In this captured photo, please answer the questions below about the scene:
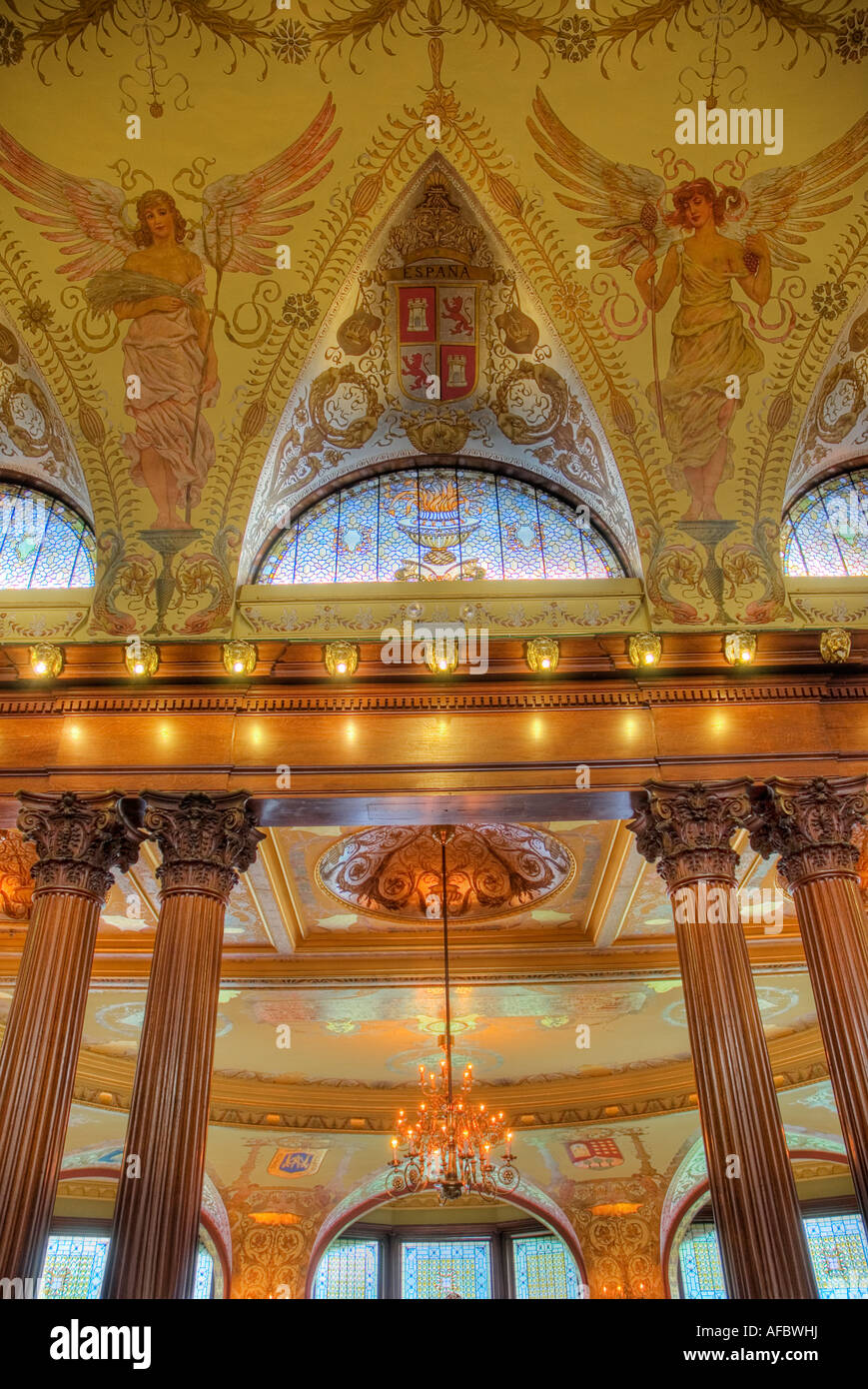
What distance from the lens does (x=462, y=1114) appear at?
11.5 metres

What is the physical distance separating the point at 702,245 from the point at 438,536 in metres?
3.97

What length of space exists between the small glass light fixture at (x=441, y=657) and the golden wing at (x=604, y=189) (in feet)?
14.0

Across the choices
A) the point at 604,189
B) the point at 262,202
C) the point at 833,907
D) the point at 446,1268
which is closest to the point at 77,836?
the point at 262,202

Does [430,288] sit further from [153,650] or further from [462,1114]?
[462,1114]

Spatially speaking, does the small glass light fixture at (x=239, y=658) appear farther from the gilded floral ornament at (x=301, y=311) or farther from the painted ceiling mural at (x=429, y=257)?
the gilded floral ornament at (x=301, y=311)

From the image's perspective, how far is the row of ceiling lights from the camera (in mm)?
10133

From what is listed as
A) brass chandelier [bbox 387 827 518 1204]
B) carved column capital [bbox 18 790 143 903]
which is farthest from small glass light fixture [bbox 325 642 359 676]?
brass chandelier [bbox 387 827 518 1204]

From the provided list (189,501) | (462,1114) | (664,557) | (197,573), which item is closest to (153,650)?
(197,573)

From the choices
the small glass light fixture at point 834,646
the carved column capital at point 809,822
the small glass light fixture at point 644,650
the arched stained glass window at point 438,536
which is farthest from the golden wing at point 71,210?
the carved column capital at point 809,822

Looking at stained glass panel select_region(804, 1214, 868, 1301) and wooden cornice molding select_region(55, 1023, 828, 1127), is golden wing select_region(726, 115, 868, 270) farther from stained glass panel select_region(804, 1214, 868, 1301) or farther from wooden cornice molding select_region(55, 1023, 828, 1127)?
stained glass panel select_region(804, 1214, 868, 1301)

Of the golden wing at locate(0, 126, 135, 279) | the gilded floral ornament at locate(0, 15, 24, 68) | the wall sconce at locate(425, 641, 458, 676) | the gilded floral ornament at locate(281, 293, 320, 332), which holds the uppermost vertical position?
the gilded floral ornament at locate(0, 15, 24, 68)

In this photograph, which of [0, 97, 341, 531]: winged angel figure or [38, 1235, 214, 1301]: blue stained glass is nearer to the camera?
[0, 97, 341, 531]: winged angel figure

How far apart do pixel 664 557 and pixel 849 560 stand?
2.21 metres

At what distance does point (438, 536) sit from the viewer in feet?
39.1
